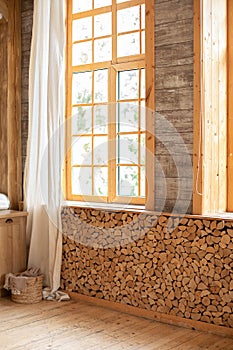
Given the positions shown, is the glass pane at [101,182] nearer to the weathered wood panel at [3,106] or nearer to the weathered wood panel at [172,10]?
the weathered wood panel at [3,106]

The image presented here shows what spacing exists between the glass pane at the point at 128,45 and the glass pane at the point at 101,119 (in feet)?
1.70

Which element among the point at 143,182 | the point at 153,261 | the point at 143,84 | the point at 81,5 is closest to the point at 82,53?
the point at 81,5

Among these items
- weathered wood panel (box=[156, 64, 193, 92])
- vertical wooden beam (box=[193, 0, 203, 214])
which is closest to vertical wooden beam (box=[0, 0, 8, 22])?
weathered wood panel (box=[156, 64, 193, 92])

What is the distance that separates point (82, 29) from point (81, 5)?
9.1 inches

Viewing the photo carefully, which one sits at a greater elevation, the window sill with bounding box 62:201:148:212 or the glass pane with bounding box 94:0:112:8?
the glass pane with bounding box 94:0:112:8

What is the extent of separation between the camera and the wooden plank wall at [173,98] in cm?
402

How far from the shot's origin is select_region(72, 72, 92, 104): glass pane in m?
5.04

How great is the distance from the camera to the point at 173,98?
4105 mm

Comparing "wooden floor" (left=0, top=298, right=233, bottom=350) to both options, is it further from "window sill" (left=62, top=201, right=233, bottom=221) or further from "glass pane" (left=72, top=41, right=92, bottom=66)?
"glass pane" (left=72, top=41, right=92, bottom=66)

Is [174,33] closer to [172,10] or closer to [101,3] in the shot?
[172,10]

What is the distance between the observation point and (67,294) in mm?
4773

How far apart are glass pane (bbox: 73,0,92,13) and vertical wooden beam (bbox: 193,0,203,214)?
4.65 feet

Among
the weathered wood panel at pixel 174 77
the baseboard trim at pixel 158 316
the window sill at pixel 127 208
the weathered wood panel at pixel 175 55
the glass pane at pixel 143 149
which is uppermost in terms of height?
the weathered wood panel at pixel 175 55

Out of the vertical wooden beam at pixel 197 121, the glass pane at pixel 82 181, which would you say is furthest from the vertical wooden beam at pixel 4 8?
the vertical wooden beam at pixel 197 121
